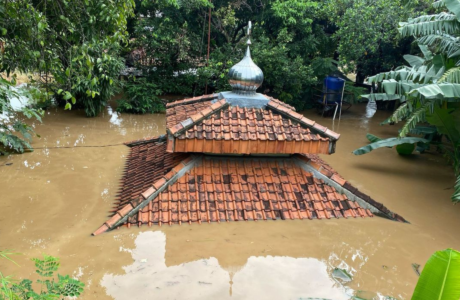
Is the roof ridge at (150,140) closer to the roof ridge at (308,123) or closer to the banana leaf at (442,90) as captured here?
the roof ridge at (308,123)

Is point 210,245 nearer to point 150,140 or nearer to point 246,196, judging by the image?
point 246,196

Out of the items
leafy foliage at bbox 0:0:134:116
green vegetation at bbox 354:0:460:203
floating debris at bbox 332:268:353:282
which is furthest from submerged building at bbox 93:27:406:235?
green vegetation at bbox 354:0:460:203

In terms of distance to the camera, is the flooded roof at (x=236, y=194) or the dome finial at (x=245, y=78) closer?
the flooded roof at (x=236, y=194)

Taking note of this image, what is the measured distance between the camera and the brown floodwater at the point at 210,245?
11.9 ft

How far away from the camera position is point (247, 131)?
15.9 feet

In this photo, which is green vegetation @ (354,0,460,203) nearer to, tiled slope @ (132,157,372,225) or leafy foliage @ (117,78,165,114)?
tiled slope @ (132,157,372,225)

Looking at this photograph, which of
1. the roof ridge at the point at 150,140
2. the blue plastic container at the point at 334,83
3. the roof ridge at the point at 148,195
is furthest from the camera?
the blue plastic container at the point at 334,83

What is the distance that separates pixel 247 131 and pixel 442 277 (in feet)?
9.97

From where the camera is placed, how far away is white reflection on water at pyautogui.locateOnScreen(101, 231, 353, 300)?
3475 mm

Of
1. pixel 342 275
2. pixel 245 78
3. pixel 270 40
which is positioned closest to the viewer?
pixel 342 275

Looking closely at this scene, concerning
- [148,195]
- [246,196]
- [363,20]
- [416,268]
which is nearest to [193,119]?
[148,195]

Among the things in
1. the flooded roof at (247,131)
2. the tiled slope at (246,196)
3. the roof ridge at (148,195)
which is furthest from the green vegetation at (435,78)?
the roof ridge at (148,195)

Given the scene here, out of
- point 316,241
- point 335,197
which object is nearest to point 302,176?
point 335,197

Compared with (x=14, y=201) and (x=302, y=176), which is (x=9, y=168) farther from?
(x=302, y=176)
